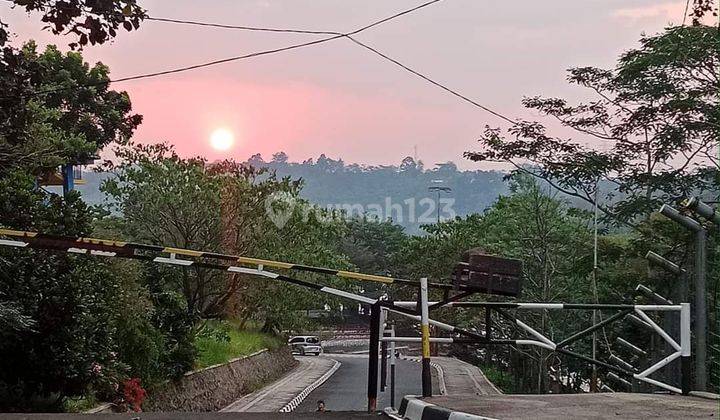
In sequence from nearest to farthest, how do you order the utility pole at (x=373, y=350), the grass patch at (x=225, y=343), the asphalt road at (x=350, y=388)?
the utility pole at (x=373, y=350)
the asphalt road at (x=350, y=388)
the grass patch at (x=225, y=343)

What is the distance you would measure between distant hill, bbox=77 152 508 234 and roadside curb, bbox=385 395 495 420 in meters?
37.5

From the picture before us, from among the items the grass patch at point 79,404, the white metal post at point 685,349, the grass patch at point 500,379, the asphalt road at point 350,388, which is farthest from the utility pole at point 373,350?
the grass patch at point 500,379

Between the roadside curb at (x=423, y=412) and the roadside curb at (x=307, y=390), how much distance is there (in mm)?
19529

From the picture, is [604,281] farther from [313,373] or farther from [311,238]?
[313,373]

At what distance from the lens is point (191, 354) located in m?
23.1

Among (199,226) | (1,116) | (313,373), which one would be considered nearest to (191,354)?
(199,226)

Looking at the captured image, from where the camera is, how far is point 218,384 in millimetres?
28750

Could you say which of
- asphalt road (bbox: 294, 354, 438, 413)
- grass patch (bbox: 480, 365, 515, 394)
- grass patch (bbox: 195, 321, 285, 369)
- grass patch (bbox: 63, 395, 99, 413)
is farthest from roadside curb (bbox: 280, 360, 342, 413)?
grass patch (bbox: 63, 395, 99, 413)

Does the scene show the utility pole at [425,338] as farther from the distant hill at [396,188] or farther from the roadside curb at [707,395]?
the distant hill at [396,188]

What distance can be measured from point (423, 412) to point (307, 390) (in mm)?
28726

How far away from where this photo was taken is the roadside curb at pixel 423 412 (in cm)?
471

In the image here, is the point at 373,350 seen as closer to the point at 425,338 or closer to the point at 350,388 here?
Result: the point at 425,338

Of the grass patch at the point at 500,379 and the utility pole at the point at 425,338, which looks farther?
the grass patch at the point at 500,379

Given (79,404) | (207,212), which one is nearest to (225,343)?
(207,212)
